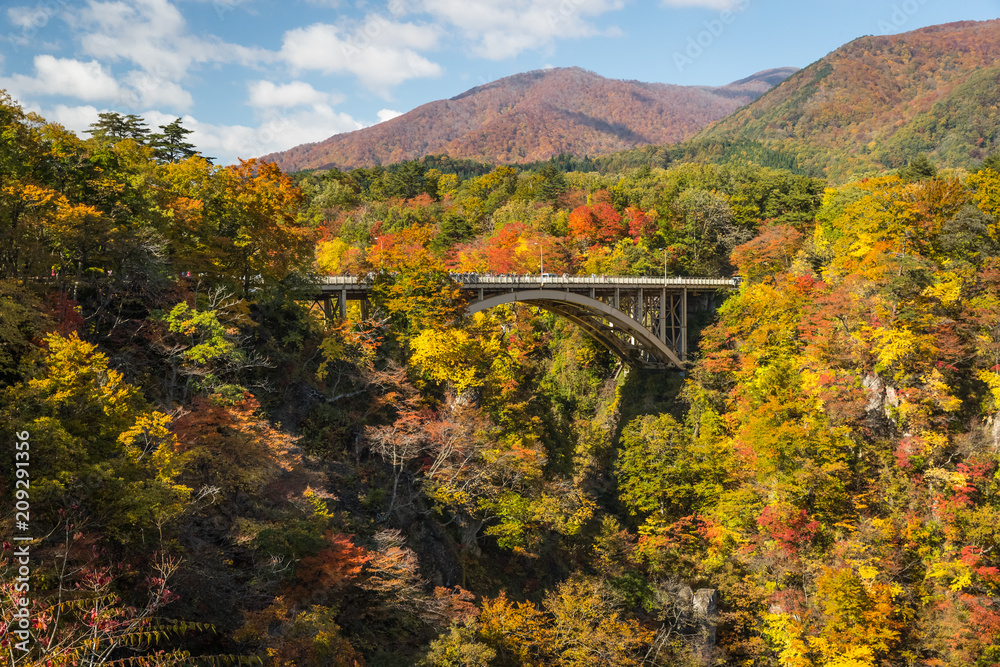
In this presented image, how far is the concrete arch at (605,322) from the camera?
3419 centimetres

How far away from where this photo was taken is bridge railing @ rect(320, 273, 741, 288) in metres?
29.0

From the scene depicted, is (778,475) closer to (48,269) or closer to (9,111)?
(48,269)

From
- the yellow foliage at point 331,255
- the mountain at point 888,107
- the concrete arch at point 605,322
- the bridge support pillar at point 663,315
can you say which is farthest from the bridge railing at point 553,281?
the mountain at point 888,107

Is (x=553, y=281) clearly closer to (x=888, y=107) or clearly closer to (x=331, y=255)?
(x=331, y=255)

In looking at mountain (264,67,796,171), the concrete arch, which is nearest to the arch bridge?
the concrete arch

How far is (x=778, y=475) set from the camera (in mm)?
26312

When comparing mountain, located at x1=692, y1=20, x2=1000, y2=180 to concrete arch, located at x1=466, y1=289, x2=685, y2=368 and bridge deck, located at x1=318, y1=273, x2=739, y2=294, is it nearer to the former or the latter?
bridge deck, located at x1=318, y1=273, x2=739, y2=294

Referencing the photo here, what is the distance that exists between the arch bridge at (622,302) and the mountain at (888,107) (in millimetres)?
57298

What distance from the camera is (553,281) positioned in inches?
1438

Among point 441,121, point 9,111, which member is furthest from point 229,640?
point 441,121

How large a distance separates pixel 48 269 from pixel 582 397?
3462 centimetres

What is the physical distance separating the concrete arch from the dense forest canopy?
7.68 feet

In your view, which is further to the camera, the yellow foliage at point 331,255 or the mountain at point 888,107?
the mountain at point 888,107

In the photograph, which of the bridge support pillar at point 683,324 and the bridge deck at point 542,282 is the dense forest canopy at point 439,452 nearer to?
→ the bridge deck at point 542,282
